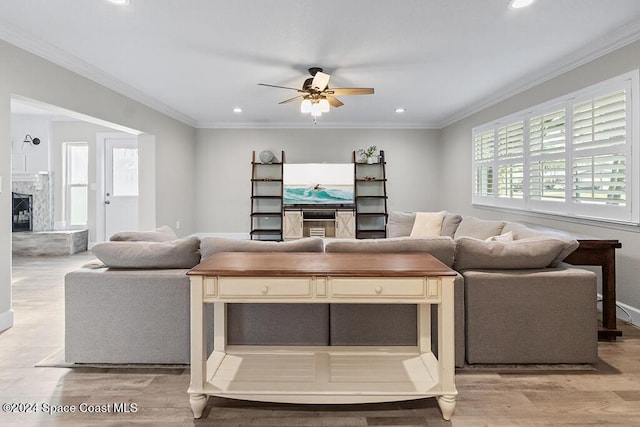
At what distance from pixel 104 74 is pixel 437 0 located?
12.6 feet

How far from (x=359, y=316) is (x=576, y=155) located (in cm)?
303

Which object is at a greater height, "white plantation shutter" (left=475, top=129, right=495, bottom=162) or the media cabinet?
"white plantation shutter" (left=475, top=129, right=495, bottom=162)

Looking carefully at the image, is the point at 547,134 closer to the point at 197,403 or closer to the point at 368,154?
the point at 368,154

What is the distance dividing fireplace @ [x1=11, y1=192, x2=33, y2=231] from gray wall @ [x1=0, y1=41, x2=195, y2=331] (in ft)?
9.15

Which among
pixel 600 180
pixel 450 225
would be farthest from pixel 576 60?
pixel 450 225

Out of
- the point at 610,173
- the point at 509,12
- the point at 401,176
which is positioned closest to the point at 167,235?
the point at 509,12

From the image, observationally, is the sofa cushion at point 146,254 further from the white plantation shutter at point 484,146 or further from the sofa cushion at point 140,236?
the white plantation shutter at point 484,146

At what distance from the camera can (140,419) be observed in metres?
2.04

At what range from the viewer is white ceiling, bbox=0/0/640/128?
306 centimetres

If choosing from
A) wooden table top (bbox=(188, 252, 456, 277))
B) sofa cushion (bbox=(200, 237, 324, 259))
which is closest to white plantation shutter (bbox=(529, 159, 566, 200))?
wooden table top (bbox=(188, 252, 456, 277))

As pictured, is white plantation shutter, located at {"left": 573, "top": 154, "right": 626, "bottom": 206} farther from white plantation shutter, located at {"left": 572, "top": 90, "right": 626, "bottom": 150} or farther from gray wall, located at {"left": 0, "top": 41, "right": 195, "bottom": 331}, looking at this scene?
gray wall, located at {"left": 0, "top": 41, "right": 195, "bottom": 331}

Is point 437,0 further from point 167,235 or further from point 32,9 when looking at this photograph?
point 32,9

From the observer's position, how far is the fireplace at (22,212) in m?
7.39

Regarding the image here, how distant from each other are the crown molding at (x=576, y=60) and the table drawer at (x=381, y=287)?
122 inches
